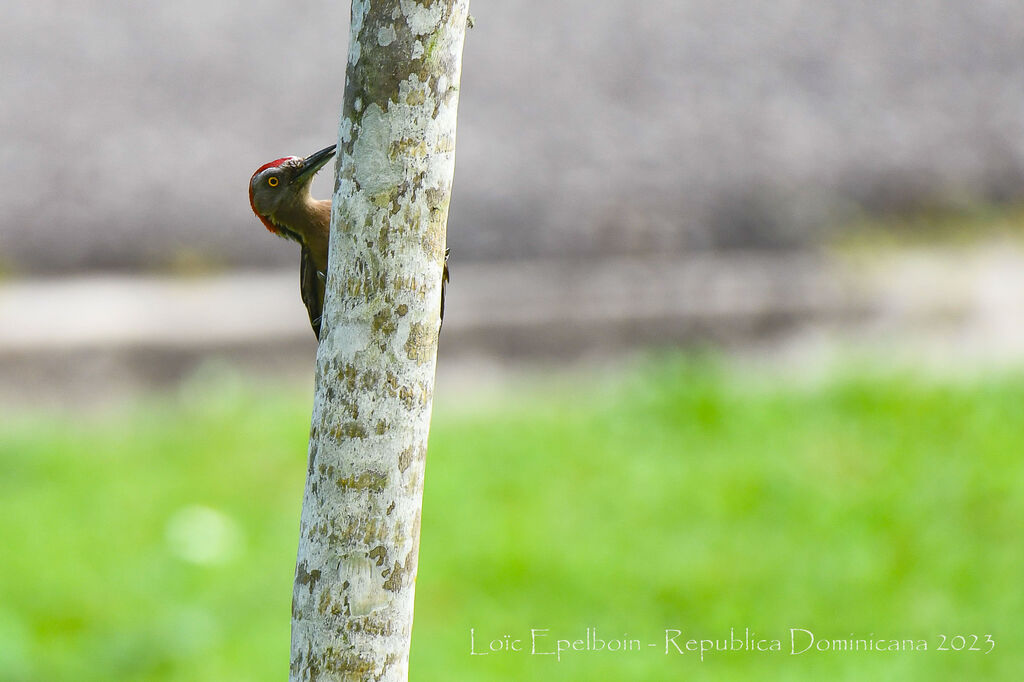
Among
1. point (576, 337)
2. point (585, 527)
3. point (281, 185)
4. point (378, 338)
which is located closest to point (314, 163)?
point (281, 185)

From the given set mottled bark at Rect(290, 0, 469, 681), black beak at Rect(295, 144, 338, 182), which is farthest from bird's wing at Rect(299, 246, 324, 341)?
mottled bark at Rect(290, 0, 469, 681)

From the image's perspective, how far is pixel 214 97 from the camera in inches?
230

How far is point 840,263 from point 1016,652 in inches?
95.6

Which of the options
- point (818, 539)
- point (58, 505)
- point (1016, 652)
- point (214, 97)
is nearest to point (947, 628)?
point (1016, 652)

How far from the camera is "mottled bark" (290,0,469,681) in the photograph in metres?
1.31

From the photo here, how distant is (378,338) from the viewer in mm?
1348

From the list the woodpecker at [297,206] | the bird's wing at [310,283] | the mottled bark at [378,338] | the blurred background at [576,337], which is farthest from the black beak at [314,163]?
the blurred background at [576,337]

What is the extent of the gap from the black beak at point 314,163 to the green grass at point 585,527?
1.91 metres

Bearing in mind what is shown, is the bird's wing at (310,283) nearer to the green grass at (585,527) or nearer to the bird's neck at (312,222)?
the bird's neck at (312,222)

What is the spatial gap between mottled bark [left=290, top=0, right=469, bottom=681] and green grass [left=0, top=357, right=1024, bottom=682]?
79.4 inches

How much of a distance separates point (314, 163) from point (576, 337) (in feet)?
11.1

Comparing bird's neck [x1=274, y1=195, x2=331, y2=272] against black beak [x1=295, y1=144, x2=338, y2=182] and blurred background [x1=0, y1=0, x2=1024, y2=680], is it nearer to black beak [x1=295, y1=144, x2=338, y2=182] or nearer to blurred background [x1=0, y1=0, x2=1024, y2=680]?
black beak [x1=295, y1=144, x2=338, y2=182]

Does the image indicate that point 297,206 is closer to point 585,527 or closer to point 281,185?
point 281,185

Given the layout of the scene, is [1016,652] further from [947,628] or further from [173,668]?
[173,668]
